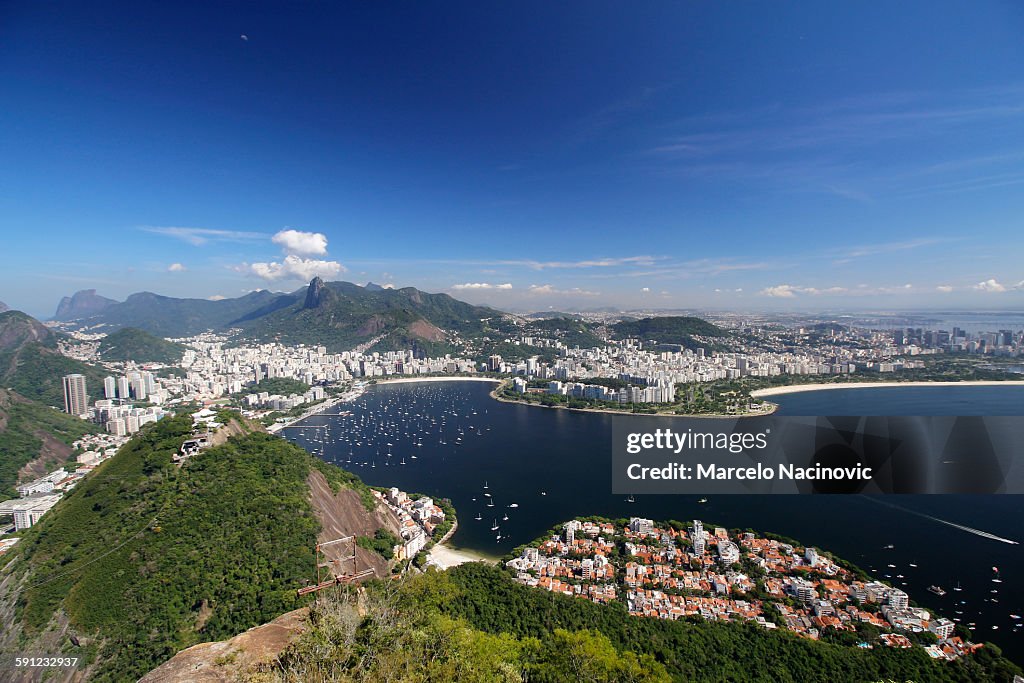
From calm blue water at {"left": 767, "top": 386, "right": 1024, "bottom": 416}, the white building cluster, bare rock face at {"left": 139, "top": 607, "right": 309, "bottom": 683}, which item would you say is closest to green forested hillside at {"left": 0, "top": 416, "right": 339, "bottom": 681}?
the white building cluster

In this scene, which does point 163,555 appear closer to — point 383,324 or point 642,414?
point 642,414

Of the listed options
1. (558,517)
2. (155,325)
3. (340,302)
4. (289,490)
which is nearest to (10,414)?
(289,490)

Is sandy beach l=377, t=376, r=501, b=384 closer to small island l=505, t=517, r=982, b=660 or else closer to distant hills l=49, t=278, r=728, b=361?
distant hills l=49, t=278, r=728, b=361

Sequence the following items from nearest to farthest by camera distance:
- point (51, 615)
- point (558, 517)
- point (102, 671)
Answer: point (102, 671), point (51, 615), point (558, 517)

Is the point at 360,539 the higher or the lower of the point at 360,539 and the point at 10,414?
the lower

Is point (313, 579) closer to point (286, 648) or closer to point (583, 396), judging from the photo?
point (286, 648)

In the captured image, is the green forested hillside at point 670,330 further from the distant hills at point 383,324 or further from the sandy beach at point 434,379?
the sandy beach at point 434,379

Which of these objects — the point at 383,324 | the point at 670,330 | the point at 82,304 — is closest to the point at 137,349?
the point at 383,324
